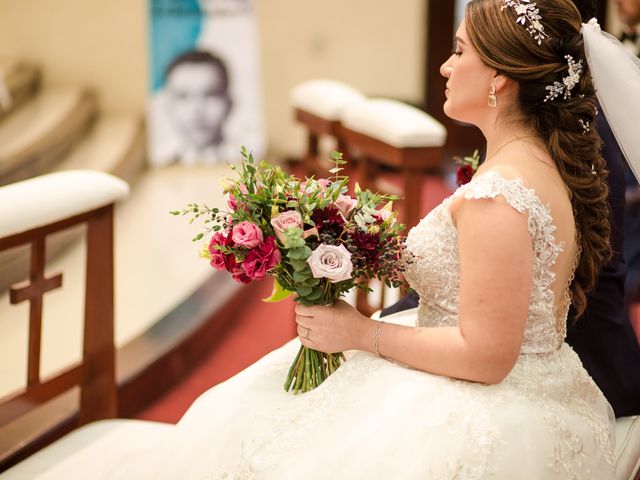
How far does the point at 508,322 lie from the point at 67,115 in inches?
228

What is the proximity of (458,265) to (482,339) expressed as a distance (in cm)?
24

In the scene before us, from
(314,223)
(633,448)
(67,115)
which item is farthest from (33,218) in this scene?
(67,115)

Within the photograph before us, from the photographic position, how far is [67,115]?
7008 mm

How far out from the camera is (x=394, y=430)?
1.86 m

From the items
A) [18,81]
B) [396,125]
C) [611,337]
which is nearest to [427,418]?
[611,337]

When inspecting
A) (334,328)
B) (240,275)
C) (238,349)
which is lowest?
(238,349)

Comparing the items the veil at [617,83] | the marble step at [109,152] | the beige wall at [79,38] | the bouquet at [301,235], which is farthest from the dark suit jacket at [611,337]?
the beige wall at [79,38]

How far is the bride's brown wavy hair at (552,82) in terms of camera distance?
2.00m

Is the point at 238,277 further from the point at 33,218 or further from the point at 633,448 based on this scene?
the point at 633,448

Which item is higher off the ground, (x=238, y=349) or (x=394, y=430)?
(x=394, y=430)

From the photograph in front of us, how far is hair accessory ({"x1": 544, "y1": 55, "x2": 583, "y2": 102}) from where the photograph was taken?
2033 millimetres

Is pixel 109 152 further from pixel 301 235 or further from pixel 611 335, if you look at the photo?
pixel 301 235

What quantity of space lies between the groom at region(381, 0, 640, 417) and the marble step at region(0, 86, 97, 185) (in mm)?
3695

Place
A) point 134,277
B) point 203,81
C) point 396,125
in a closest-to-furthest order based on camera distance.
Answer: point 396,125 < point 134,277 < point 203,81
